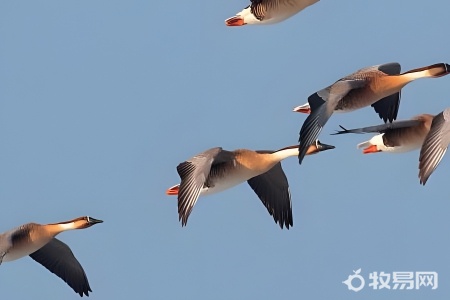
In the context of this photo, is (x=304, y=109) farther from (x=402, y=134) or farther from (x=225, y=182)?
(x=225, y=182)

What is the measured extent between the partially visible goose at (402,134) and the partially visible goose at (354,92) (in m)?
0.37

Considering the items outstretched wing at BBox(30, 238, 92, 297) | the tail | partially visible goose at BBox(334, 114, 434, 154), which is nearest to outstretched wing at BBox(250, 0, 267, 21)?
partially visible goose at BBox(334, 114, 434, 154)

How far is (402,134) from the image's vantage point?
62.4 feet

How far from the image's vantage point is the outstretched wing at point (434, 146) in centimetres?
1716

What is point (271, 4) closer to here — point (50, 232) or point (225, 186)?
point (225, 186)

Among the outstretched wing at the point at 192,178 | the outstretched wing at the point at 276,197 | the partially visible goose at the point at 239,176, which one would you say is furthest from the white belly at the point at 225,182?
the outstretched wing at the point at 276,197

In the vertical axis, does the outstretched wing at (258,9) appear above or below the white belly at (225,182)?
above

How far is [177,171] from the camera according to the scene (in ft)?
58.9

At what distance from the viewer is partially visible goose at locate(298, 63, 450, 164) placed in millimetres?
17734

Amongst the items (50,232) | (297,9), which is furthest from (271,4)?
(50,232)

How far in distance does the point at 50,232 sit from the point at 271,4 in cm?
359

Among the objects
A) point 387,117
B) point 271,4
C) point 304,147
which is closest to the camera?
point 304,147

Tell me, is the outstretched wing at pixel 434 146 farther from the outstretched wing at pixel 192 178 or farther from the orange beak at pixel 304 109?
the outstretched wing at pixel 192 178

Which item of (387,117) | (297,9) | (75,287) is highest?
(297,9)
